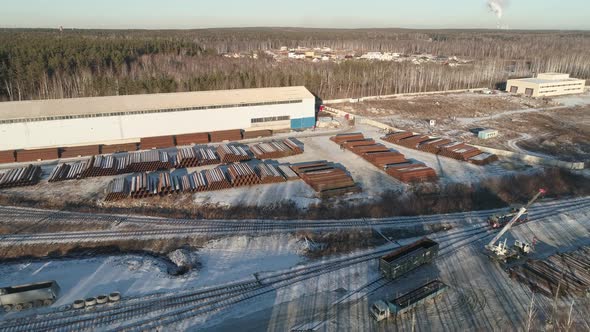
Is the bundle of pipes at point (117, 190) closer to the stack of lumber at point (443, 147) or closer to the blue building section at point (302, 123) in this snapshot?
the blue building section at point (302, 123)

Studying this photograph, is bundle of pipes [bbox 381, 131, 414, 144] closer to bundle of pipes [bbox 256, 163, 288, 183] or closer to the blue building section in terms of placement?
the blue building section

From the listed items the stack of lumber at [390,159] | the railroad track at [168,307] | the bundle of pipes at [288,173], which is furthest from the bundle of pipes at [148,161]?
the stack of lumber at [390,159]

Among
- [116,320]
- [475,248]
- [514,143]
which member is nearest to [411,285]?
[475,248]

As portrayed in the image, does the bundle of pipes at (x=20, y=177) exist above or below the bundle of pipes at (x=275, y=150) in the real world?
below

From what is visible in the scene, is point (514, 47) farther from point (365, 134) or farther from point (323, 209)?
point (323, 209)

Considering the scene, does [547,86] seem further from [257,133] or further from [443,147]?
[257,133]

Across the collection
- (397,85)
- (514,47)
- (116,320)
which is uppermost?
(514,47)
